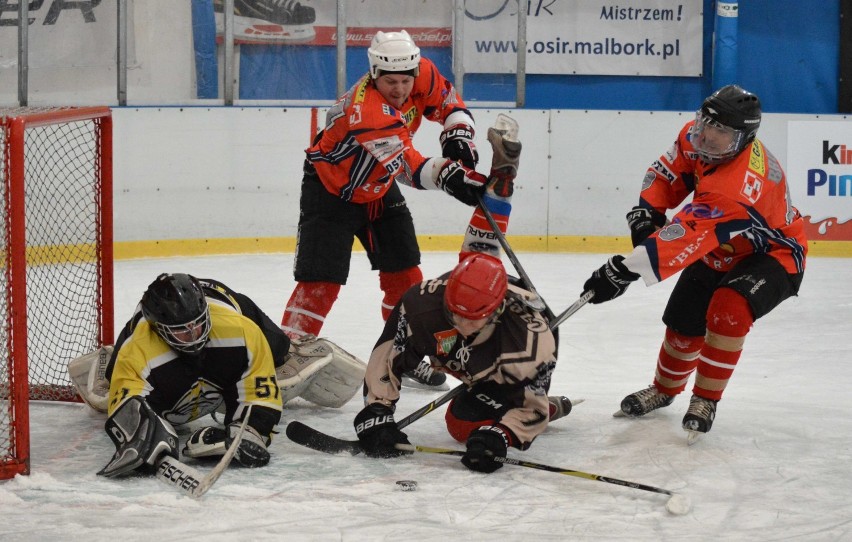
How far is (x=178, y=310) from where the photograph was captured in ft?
9.38

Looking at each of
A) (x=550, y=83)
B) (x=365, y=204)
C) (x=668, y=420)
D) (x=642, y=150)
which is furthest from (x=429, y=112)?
(x=550, y=83)

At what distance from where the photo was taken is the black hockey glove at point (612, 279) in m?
3.15

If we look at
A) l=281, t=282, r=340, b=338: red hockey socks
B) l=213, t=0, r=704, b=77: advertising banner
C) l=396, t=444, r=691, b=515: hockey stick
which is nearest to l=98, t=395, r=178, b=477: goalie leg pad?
l=396, t=444, r=691, b=515: hockey stick

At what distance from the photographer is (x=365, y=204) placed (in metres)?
3.93

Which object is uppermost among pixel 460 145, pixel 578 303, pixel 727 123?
pixel 727 123

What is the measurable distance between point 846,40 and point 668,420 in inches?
253

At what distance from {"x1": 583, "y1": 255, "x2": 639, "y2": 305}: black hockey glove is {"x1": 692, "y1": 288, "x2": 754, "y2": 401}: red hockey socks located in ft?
0.91

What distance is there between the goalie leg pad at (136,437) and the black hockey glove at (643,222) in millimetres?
1471

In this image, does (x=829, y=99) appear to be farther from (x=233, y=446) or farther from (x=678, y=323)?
(x=233, y=446)

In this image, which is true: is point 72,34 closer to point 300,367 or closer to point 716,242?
point 300,367

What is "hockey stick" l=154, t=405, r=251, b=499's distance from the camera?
278 centimetres

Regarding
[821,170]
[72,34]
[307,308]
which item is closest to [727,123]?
[307,308]

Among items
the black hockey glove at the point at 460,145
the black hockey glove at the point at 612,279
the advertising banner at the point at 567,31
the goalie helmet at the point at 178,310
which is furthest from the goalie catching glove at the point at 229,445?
the advertising banner at the point at 567,31

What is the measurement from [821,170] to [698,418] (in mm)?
3941
